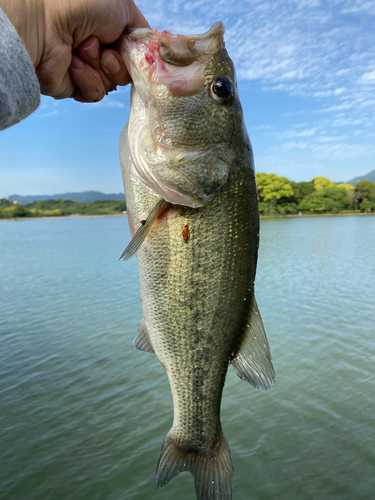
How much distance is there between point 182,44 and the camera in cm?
179

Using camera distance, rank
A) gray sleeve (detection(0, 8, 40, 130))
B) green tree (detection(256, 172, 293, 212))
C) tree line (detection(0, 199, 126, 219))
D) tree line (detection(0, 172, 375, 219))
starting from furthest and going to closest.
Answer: tree line (detection(0, 199, 126, 219))
green tree (detection(256, 172, 293, 212))
tree line (detection(0, 172, 375, 219))
gray sleeve (detection(0, 8, 40, 130))

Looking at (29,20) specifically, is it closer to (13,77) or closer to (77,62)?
(77,62)

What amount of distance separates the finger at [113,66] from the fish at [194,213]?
4.0 inches

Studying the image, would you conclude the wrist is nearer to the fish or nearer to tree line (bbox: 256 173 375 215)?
the fish

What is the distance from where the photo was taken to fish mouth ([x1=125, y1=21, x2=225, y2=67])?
1.77 metres

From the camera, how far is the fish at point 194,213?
1.84 meters

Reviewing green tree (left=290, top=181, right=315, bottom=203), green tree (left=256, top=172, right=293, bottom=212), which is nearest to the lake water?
green tree (left=256, top=172, right=293, bottom=212)

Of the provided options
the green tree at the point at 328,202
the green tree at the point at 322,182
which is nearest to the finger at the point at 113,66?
the green tree at the point at 328,202

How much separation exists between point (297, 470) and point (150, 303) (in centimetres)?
429

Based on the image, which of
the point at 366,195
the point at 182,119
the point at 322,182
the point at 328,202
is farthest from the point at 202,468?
the point at 322,182

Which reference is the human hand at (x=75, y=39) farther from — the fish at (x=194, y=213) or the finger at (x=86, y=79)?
the fish at (x=194, y=213)

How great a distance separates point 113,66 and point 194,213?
972 mm

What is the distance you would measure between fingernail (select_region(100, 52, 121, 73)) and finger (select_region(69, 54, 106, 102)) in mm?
98

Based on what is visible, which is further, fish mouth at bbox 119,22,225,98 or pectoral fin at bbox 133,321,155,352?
pectoral fin at bbox 133,321,155,352
